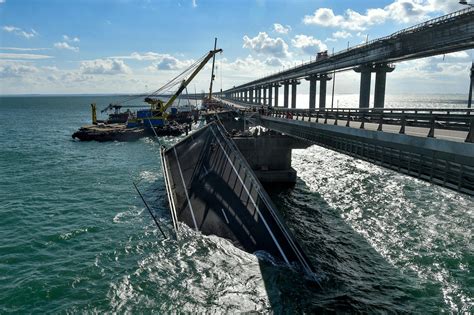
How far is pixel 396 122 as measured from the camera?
26500 millimetres

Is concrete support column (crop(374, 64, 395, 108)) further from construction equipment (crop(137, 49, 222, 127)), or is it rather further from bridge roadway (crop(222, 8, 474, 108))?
construction equipment (crop(137, 49, 222, 127))

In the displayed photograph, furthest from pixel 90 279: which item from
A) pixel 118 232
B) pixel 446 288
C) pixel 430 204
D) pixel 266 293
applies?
pixel 430 204

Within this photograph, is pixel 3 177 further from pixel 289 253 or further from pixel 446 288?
pixel 446 288

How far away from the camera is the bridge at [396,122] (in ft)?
50.5

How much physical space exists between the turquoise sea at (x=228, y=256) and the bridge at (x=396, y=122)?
22.2 feet

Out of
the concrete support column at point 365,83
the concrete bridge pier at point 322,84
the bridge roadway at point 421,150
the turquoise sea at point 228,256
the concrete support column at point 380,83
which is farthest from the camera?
the concrete bridge pier at point 322,84

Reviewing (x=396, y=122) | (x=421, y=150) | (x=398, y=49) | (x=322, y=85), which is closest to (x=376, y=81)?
(x=398, y=49)

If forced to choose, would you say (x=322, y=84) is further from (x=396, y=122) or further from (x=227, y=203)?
(x=227, y=203)

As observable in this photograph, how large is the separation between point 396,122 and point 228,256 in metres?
18.2

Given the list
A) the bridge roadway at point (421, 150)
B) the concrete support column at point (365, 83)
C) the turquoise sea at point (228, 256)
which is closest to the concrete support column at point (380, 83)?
the concrete support column at point (365, 83)

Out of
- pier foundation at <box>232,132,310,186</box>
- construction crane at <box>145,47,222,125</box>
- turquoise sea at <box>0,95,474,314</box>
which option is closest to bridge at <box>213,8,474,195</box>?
pier foundation at <box>232,132,310,186</box>

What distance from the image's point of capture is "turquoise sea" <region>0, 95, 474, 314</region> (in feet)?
53.3

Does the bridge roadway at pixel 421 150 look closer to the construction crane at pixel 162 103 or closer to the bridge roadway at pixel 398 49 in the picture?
the bridge roadway at pixel 398 49

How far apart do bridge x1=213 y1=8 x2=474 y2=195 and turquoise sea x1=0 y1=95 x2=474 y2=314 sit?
6.78 m
